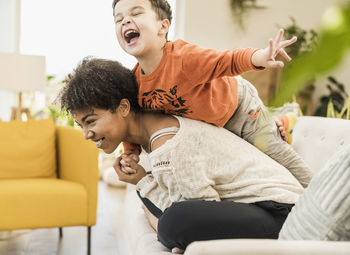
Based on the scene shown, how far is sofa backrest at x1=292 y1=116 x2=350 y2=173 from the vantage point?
1.54 m

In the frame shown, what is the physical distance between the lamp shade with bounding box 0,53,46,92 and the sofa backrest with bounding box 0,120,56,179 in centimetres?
64

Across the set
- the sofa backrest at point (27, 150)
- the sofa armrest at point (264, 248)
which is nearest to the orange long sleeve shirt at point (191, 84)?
the sofa armrest at point (264, 248)

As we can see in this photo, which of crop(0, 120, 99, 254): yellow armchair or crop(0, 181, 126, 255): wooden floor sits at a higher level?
crop(0, 120, 99, 254): yellow armchair

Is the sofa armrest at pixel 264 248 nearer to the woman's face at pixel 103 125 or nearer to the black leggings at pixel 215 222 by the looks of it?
the black leggings at pixel 215 222

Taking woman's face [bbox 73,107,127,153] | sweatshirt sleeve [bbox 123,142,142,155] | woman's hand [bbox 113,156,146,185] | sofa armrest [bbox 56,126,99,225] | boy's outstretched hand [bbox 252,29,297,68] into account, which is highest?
Result: boy's outstretched hand [bbox 252,29,297,68]

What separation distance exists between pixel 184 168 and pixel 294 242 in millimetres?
523

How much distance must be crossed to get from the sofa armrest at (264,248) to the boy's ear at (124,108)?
2.62ft

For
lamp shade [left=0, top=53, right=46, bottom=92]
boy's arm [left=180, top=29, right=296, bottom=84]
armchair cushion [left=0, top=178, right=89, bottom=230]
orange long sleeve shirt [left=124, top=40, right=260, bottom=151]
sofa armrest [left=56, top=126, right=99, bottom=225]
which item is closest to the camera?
boy's arm [left=180, top=29, right=296, bottom=84]

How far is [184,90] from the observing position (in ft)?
4.00

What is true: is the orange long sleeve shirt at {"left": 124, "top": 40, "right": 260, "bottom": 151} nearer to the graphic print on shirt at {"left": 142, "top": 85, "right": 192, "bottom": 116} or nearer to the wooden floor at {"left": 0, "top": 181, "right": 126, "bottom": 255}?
the graphic print on shirt at {"left": 142, "top": 85, "right": 192, "bottom": 116}

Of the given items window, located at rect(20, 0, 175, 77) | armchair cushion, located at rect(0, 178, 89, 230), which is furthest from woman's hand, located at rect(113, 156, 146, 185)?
window, located at rect(20, 0, 175, 77)

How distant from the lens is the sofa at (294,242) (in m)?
0.55

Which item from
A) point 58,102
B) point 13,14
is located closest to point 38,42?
point 13,14

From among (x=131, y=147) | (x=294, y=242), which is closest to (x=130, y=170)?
(x=131, y=147)
